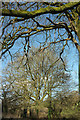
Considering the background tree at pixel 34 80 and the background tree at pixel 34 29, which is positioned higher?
the background tree at pixel 34 29

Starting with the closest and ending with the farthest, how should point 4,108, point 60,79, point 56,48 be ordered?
1. point 4,108
2. point 60,79
3. point 56,48

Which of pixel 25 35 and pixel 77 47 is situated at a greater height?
pixel 25 35

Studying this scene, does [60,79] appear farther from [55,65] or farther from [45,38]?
[45,38]

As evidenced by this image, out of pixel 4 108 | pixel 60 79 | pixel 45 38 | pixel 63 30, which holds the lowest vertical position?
pixel 4 108

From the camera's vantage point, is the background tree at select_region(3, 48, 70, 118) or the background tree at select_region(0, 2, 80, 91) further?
the background tree at select_region(0, 2, 80, 91)

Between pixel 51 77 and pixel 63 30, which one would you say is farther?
pixel 63 30

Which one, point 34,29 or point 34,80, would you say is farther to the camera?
point 34,29

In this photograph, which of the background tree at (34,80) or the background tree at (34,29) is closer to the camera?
the background tree at (34,80)

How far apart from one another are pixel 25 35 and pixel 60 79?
93 cm

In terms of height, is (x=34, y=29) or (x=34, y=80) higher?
(x=34, y=29)

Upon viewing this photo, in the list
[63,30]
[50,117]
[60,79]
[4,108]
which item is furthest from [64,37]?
[4,108]

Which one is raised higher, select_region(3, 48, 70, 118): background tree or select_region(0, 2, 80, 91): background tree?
select_region(0, 2, 80, 91): background tree

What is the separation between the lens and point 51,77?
7.84 feet

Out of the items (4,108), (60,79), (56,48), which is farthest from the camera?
(56,48)
